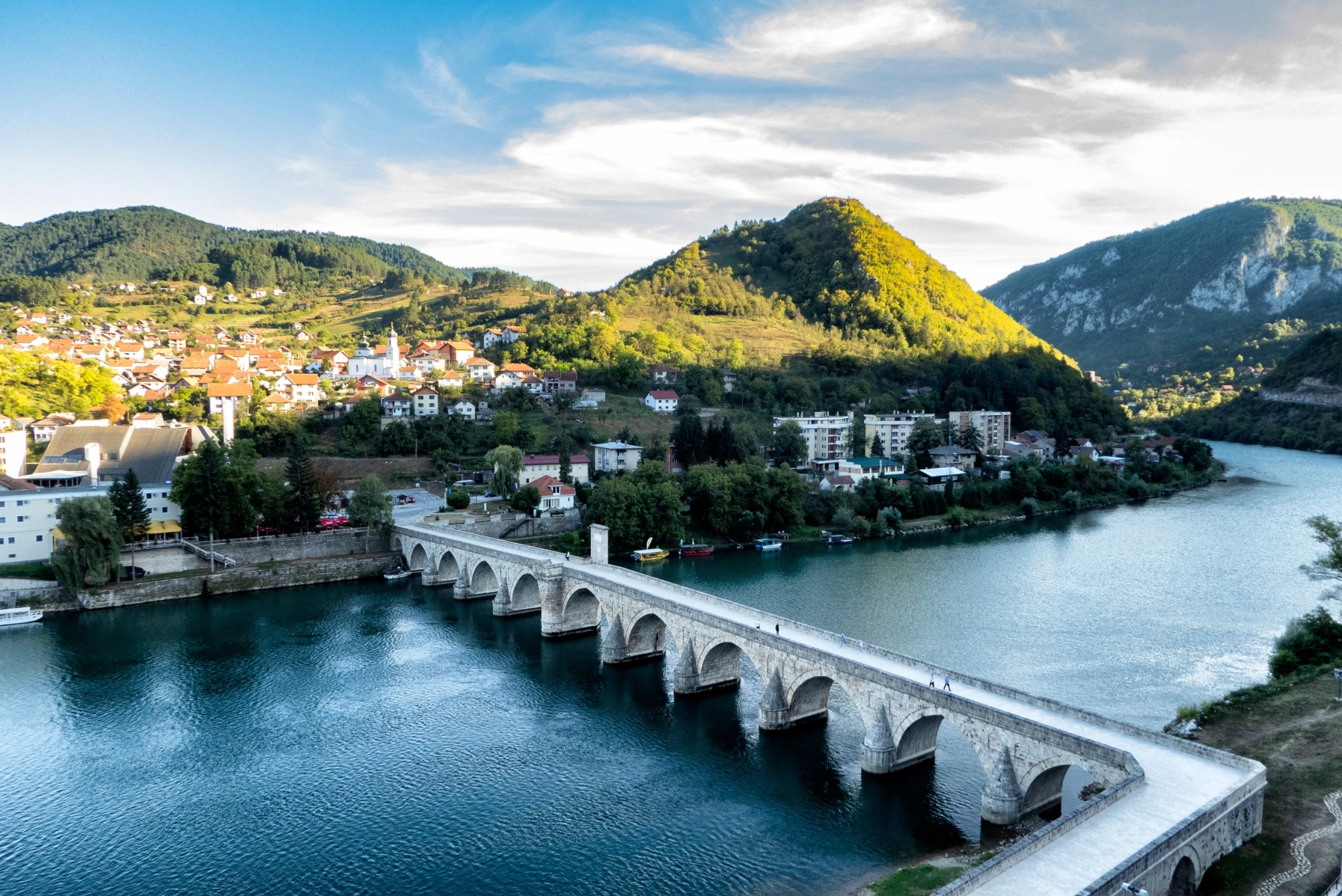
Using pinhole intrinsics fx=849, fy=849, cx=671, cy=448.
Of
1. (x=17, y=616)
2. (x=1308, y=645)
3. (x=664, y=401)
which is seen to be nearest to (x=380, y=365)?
(x=664, y=401)

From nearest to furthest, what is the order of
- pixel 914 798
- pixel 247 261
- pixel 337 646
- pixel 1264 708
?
pixel 914 798 → pixel 1264 708 → pixel 337 646 → pixel 247 261

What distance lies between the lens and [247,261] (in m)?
132

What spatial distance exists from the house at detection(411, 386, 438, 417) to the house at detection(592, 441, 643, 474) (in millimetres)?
14247

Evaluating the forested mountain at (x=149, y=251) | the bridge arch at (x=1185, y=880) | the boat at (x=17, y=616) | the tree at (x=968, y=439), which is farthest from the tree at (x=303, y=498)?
the forested mountain at (x=149, y=251)

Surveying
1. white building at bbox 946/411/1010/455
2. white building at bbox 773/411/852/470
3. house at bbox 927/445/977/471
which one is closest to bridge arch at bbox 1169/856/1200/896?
white building at bbox 773/411/852/470

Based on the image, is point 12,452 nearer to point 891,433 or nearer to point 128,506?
point 128,506

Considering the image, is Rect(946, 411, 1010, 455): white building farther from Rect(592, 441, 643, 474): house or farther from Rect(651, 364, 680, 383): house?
Rect(592, 441, 643, 474): house

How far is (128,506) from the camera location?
38.6 m

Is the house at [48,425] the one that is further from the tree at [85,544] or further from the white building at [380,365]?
the white building at [380,365]

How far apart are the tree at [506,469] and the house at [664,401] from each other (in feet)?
75.6

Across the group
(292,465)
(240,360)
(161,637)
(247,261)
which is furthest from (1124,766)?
(247,261)

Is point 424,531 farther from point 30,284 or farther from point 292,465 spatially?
point 30,284

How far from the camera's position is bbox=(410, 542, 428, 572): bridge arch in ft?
140

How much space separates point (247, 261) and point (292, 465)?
10271cm
